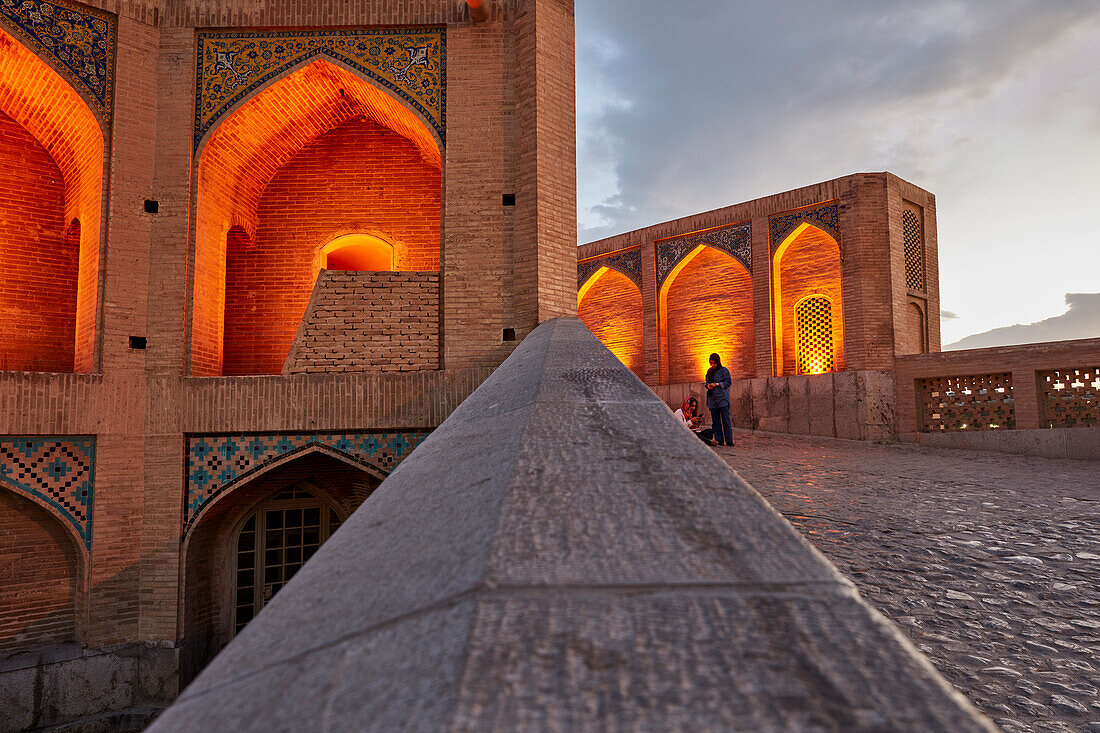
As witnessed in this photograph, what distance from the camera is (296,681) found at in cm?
75

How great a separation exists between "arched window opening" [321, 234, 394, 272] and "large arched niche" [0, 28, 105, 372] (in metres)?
2.29

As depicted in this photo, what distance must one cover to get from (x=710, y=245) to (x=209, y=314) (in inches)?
384

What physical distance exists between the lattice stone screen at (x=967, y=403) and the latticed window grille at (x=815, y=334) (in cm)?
315

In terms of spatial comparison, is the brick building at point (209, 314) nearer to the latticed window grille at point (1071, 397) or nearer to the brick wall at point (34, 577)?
the brick wall at point (34, 577)

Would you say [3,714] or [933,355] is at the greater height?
[933,355]

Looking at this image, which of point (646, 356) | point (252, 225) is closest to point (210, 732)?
point (252, 225)

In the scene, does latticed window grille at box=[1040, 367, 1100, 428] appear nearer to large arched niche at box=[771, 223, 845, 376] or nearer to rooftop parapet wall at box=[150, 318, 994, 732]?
large arched niche at box=[771, 223, 845, 376]

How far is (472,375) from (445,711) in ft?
15.2

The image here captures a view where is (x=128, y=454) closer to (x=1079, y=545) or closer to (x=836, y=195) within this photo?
(x=1079, y=545)

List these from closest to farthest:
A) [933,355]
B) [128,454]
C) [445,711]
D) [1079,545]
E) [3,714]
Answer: [445,711] < [1079,545] < [3,714] < [128,454] < [933,355]

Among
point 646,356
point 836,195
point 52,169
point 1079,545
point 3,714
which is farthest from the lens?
point 646,356

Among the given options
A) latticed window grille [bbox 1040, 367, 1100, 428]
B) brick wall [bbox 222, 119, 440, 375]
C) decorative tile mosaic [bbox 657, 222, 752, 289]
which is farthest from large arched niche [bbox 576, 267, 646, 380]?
brick wall [bbox 222, 119, 440, 375]

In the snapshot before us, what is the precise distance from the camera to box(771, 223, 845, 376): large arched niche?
11.9m

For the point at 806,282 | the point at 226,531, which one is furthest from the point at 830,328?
the point at 226,531
